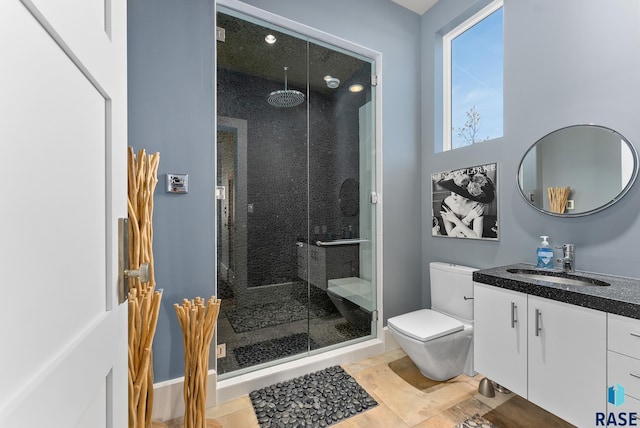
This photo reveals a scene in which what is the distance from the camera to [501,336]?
1.62 metres

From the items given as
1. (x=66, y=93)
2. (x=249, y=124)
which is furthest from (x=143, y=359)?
(x=249, y=124)

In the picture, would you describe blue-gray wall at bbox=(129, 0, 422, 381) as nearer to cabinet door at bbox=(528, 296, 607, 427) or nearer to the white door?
the white door

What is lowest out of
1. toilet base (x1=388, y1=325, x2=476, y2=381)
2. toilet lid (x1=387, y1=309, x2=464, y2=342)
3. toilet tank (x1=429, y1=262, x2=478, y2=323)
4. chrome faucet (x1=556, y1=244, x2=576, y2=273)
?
toilet base (x1=388, y1=325, x2=476, y2=381)

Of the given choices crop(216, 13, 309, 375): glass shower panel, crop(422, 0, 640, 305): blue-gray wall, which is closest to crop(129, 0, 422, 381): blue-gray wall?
crop(216, 13, 309, 375): glass shower panel

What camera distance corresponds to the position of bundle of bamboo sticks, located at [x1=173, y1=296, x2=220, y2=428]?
1437mm

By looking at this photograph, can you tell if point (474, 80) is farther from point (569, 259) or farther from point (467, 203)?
point (569, 259)

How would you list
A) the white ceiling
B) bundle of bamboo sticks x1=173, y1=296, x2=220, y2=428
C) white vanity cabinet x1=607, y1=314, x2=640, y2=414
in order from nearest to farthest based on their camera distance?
white vanity cabinet x1=607, y1=314, x2=640, y2=414
bundle of bamboo sticks x1=173, y1=296, x2=220, y2=428
the white ceiling

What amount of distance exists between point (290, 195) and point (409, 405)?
159cm

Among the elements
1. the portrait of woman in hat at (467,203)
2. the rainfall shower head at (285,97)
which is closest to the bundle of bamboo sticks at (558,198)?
the portrait of woman in hat at (467,203)

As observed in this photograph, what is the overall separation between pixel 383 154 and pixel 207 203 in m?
1.52

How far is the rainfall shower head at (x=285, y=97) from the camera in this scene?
6.92 feet

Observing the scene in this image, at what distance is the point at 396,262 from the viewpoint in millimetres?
2570

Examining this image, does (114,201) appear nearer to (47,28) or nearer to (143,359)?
(47,28)

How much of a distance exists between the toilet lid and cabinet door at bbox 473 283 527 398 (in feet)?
0.65
